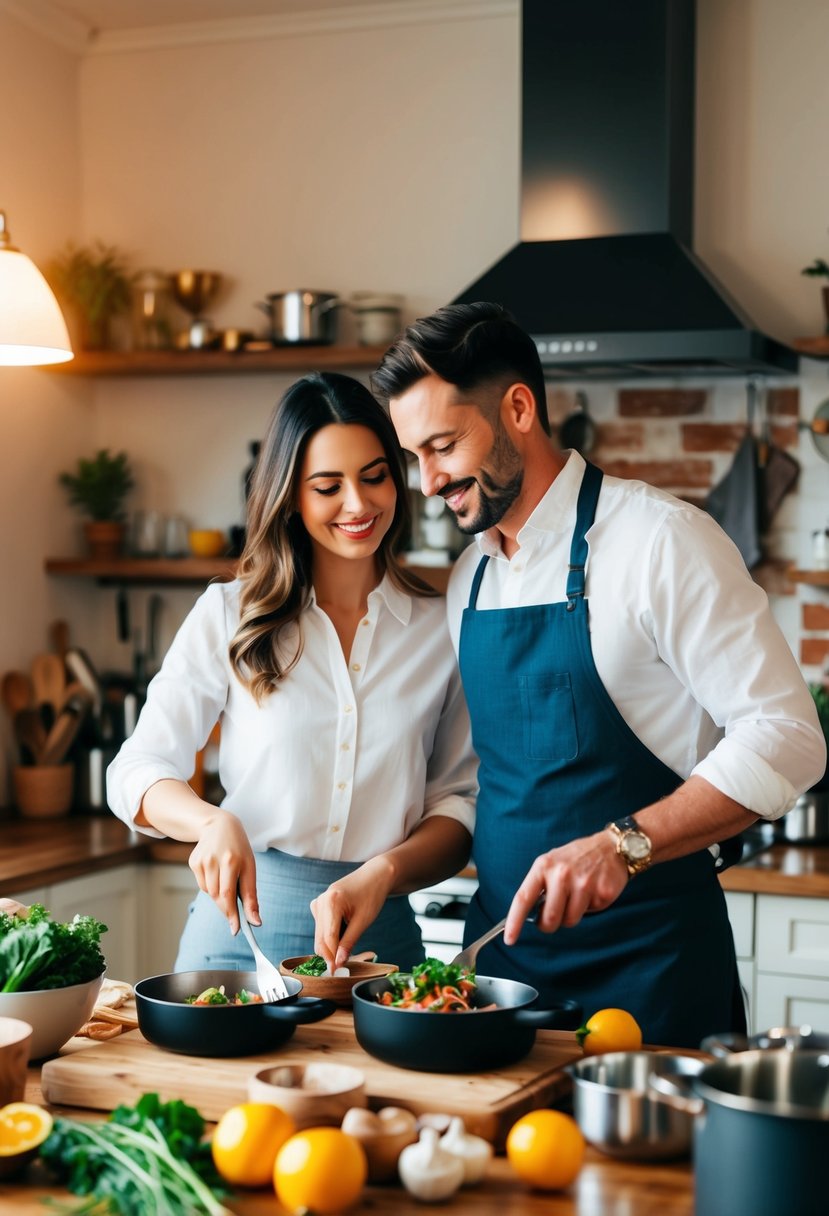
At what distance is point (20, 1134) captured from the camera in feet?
4.31

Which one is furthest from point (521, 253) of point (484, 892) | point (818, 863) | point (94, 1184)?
point (94, 1184)

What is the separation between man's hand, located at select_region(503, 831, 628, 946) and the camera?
1.59 meters

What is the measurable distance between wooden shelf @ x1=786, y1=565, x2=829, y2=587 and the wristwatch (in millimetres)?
1954

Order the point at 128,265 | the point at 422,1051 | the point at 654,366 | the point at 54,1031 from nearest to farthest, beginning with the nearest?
the point at 422,1051
the point at 54,1031
the point at 654,366
the point at 128,265

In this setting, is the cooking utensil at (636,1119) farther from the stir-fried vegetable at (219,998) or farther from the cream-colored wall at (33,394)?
the cream-colored wall at (33,394)

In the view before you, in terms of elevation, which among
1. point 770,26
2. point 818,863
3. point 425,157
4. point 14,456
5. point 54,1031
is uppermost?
point 770,26

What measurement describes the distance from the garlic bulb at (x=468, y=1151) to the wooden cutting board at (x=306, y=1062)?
7 cm

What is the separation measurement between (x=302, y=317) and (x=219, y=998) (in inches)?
101

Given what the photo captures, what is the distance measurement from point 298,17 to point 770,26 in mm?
1298

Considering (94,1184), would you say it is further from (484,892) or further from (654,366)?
(654,366)

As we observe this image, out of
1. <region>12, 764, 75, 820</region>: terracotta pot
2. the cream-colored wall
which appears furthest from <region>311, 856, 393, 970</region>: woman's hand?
the cream-colored wall

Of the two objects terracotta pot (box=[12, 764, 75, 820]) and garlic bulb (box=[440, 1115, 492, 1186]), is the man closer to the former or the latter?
garlic bulb (box=[440, 1115, 492, 1186])

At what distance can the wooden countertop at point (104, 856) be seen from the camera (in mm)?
3064

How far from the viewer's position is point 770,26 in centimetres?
366
